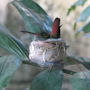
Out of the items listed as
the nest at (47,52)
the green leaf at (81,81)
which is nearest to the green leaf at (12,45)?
the nest at (47,52)

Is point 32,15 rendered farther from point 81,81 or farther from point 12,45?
point 81,81

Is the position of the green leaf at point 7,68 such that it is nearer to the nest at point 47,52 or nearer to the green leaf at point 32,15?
the nest at point 47,52

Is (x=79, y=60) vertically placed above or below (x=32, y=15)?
below

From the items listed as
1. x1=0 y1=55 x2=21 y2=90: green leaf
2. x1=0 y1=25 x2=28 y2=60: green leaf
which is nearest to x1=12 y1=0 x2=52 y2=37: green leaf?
x1=0 y1=25 x2=28 y2=60: green leaf

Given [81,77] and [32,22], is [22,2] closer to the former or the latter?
[32,22]

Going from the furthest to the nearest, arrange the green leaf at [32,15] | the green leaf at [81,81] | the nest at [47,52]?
the green leaf at [32,15] < the nest at [47,52] < the green leaf at [81,81]

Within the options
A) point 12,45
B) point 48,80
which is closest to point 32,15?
point 12,45

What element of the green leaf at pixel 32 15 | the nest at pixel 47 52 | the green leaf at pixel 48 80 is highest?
the green leaf at pixel 32 15
